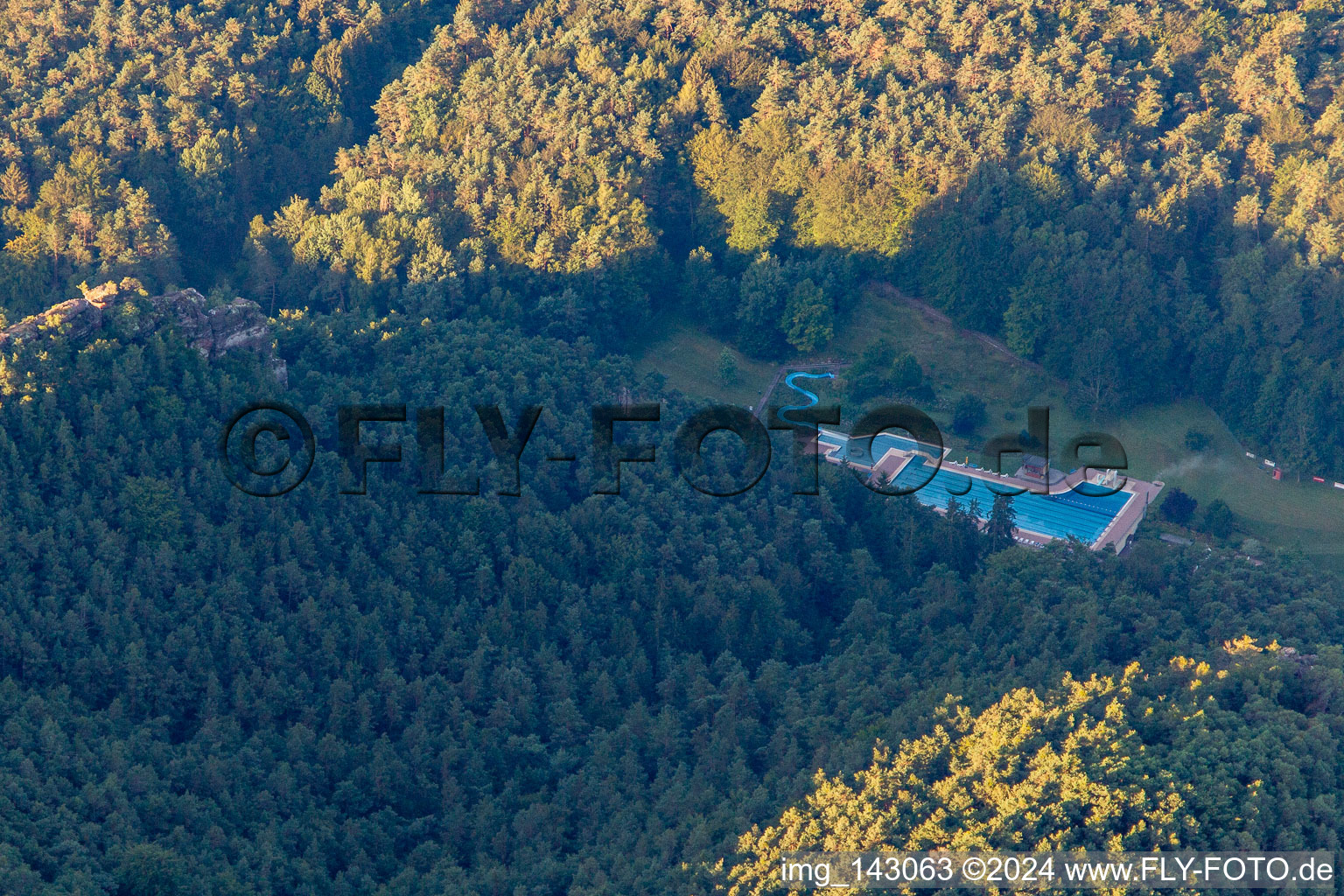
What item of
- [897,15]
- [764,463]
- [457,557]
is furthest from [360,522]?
[897,15]

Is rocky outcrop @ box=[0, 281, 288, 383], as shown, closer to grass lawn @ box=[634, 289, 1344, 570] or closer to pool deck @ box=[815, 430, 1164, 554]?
pool deck @ box=[815, 430, 1164, 554]

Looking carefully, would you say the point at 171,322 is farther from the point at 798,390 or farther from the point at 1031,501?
the point at 1031,501

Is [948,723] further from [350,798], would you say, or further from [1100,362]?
[1100,362]

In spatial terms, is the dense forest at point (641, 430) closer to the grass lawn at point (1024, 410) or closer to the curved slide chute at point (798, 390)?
the grass lawn at point (1024, 410)

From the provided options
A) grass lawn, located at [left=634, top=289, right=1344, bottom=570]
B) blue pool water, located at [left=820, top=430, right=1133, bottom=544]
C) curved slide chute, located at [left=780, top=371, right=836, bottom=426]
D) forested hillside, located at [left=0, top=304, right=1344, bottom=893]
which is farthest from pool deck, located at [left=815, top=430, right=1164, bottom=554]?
forested hillside, located at [left=0, top=304, right=1344, bottom=893]

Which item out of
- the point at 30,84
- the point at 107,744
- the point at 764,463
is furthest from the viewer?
the point at 30,84

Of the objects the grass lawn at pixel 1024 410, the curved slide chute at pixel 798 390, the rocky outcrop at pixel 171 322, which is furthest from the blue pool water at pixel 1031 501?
the rocky outcrop at pixel 171 322
